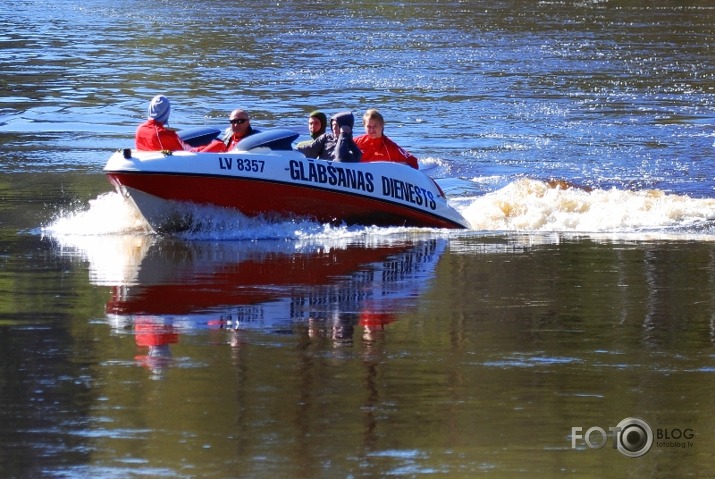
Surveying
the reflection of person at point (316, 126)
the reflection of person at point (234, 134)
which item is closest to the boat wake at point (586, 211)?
the reflection of person at point (316, 126)

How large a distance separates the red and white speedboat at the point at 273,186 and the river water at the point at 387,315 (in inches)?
9.9

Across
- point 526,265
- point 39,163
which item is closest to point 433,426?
point 526,265

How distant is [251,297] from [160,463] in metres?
4.51

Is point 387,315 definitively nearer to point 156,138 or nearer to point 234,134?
point 156,138

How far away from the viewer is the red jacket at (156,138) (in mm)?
14859

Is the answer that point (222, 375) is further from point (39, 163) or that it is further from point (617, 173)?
point (617, 173)

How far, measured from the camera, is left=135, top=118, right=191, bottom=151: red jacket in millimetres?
14859

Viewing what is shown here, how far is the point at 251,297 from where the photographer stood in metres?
11.8

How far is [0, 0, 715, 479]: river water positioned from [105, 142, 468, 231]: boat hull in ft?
0.82

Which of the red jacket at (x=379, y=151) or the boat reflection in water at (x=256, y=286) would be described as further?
the red jacket at (x=379, y=151)

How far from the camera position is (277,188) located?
15.1 meters

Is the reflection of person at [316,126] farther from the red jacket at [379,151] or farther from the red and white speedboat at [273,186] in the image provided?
the red and white speedboat at [273,186]

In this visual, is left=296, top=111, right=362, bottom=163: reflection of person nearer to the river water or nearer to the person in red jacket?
the person in red jacket

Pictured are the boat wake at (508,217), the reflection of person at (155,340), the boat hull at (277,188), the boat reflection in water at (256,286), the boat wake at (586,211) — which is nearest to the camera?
the reflection of person at (155,340)
